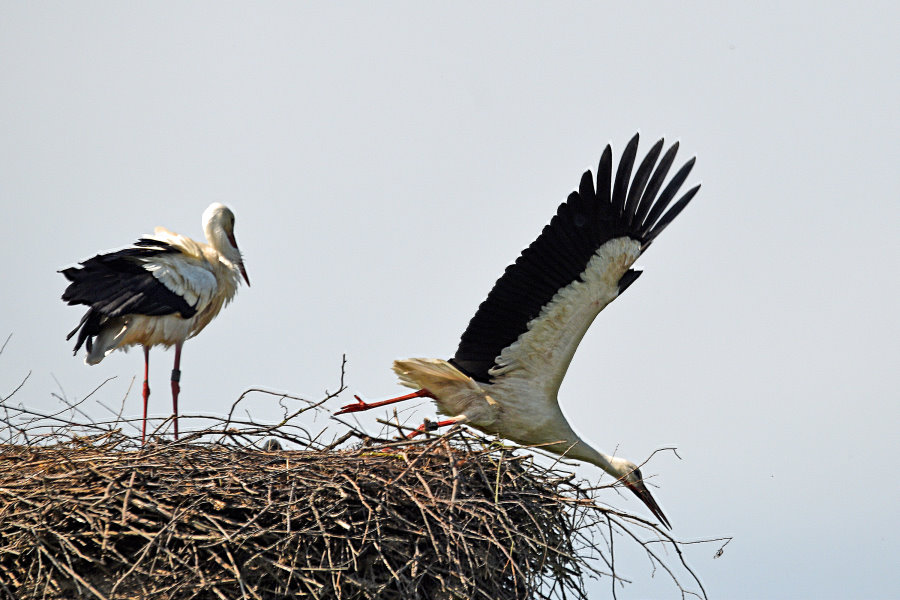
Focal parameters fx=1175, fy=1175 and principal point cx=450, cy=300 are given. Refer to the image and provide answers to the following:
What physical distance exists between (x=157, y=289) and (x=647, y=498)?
334 centimetres

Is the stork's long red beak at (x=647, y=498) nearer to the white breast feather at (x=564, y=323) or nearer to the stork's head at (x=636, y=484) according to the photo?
the stork's head at (x=636, y=484)

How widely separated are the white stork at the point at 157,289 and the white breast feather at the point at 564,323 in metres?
2.28

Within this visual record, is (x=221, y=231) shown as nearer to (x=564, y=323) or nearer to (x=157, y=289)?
(x=157, y=289)

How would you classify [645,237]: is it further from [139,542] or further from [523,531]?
[139,542]

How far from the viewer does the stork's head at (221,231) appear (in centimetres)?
827

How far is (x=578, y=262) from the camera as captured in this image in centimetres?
643

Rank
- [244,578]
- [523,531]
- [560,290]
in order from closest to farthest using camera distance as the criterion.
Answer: [244,578] < [523,531] < [560,290]

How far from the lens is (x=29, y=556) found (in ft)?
15.9

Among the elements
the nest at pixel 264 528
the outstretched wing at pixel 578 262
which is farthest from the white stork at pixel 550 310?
the nest at pixel 264 528

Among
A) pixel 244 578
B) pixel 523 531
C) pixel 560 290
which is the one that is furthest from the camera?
pixel 560 290

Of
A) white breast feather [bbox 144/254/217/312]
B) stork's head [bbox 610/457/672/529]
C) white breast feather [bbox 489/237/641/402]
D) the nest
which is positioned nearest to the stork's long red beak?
stork's head [bbox 610/457/672/529]

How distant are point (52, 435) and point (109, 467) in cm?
62

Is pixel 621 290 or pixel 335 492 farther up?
pixel 621 290

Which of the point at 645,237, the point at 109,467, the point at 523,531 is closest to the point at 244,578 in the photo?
the point at 109,467
